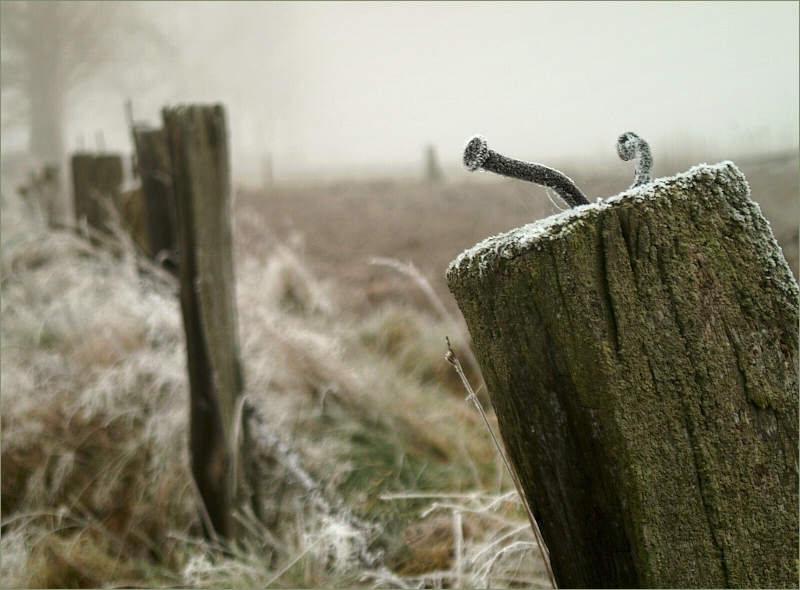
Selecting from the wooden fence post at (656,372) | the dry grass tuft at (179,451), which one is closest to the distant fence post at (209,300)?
the dry grass tuft at (179,451)

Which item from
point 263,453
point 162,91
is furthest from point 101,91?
point 263,453

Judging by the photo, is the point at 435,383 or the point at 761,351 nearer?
the point at 761,351

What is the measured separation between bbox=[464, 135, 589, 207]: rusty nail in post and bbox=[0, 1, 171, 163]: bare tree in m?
6.32

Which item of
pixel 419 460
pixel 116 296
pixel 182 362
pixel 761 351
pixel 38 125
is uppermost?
pixel 38 125

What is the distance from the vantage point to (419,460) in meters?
2.73

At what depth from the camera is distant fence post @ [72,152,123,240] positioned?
5152mm

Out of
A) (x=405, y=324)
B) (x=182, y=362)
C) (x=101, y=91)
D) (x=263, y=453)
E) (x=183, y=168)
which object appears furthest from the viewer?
(x=101, y=91)

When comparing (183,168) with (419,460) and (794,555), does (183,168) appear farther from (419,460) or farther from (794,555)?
(794,555)

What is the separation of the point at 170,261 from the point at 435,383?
1790 mm

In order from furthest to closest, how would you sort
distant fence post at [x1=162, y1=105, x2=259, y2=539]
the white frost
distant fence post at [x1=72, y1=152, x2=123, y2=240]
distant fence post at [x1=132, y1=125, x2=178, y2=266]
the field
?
distant fence post at [x1=72, y1=152, x2=123, y2=240]
distant fence post at [x1=132, y1=125, x2=178, y2=266]
distant fence post at [x1=162, y1=105, x2=259, y2=539]
the field
the white frost

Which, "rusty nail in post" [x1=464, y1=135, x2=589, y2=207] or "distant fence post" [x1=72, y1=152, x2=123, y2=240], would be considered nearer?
"rusty nail in post" [x1=464, y1=135, x2=589, y2=207]

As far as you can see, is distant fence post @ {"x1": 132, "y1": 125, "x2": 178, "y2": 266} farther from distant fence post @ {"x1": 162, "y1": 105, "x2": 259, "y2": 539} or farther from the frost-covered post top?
the frost-covered post top

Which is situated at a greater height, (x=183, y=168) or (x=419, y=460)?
(x=183, y=168)

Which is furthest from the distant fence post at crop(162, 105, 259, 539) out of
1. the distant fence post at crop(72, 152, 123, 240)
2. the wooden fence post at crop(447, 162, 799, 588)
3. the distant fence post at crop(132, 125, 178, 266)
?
the distant fence post at crop(72, 152, 123, 240)
